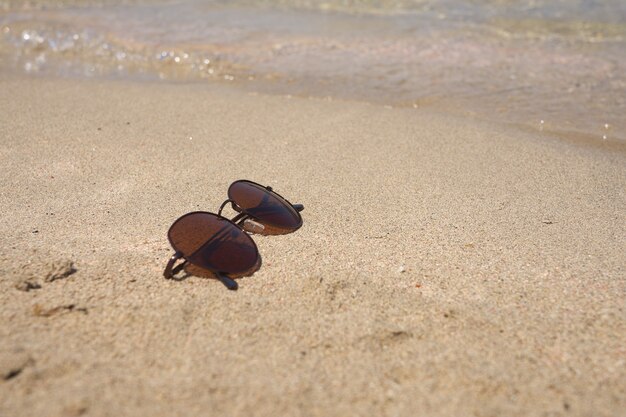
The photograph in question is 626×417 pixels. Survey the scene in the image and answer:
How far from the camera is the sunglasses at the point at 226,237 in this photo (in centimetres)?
249

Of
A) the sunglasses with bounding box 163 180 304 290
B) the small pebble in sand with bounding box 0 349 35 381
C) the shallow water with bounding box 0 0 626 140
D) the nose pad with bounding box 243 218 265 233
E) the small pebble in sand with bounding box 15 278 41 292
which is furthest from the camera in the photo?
the shallow water with bounding box 0 0 626 140

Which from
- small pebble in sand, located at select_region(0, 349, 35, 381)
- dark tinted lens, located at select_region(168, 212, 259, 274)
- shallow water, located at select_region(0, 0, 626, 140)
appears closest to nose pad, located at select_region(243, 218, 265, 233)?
dark tinted lens, located at select_region(168, 212, 259, 274)

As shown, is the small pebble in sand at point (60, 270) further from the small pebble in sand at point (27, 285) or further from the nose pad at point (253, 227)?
the nose pad at point (253, 227)

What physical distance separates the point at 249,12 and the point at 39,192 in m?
6.32

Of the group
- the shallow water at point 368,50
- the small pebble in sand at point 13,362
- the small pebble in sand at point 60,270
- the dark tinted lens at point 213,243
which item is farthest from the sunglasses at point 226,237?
the shallow water at point 368,50

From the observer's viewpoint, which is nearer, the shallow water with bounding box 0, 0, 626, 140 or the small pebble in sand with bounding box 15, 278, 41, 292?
the small pebble in sand with bounding box 15, 278, 41, 292

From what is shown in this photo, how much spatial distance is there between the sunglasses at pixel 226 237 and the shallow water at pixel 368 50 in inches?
106

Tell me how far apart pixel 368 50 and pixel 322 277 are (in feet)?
16.2

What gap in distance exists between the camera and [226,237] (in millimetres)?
2621

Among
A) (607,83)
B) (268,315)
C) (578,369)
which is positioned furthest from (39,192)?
(607,83)

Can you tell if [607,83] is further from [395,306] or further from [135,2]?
[135,2]

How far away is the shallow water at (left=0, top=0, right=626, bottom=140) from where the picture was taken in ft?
18.0

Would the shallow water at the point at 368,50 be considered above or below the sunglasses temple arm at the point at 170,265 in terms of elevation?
above

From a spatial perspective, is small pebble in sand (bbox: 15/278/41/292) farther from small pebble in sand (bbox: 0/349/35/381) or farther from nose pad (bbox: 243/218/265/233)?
nose pad (bbox: 243/218/265/233)
